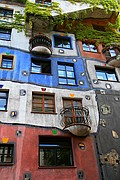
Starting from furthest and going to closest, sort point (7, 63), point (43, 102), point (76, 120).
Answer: point (7, 63) < point (43, 102) < point (76, 120)

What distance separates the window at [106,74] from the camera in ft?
44.8

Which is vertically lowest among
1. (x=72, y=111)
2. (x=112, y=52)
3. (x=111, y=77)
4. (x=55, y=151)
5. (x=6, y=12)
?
(x=55, y=151)

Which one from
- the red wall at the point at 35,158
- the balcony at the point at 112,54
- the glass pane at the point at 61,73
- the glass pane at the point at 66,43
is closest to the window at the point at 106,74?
the balcony at the point at 112,54

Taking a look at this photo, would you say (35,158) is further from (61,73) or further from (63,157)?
(61,73)

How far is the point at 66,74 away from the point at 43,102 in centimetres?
268

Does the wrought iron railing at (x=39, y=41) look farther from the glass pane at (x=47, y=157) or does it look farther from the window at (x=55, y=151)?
the glass pane at (x=47, y=157)

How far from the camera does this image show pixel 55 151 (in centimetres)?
988

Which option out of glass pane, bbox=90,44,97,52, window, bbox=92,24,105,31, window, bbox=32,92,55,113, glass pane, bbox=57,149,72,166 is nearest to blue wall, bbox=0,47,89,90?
window, bbox=32,92,55,113

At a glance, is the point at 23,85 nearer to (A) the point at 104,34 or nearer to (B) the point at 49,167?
(B) the point at 49,167

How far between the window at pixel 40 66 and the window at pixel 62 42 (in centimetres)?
198

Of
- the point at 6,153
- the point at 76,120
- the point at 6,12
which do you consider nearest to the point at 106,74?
the point at 76,120

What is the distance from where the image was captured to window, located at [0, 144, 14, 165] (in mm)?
8930

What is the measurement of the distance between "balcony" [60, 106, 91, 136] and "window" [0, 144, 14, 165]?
8.82 ft

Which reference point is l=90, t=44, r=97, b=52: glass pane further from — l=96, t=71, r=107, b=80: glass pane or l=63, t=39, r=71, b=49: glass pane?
l=96, t=71, r=107, b=80: glass pane
